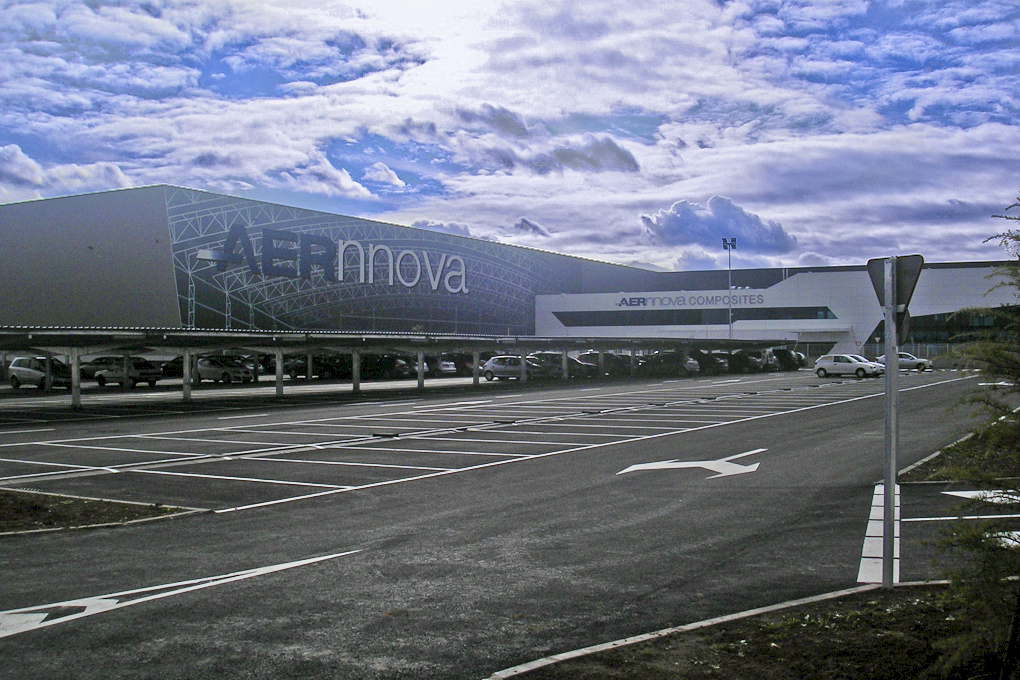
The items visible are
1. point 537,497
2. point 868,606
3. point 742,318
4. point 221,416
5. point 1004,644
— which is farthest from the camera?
point 742,318

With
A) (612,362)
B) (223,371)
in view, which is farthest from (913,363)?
(223,371)

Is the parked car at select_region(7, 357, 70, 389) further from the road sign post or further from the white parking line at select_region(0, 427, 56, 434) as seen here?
the road sign post

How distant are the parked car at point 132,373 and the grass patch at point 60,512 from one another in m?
33.7

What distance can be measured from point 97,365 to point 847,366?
141 ft

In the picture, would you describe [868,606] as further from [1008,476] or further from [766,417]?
[766,417]

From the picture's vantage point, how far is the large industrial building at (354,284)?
50688 millimetres

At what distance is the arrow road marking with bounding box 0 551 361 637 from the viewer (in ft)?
20.1

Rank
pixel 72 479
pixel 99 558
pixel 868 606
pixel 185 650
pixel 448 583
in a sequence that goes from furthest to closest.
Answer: pixel 72 479, pixel 99 558, pixel 448 583, pixel 868 606, pixel 185 650

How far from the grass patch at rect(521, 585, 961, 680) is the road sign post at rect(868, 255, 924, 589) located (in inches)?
24.8

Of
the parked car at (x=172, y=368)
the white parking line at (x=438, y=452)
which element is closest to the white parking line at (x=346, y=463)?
the white parking line at (x=438, y=452)

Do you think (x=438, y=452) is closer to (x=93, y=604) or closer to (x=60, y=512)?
(x=60, y=512)

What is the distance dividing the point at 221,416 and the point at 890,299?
74.1 ft

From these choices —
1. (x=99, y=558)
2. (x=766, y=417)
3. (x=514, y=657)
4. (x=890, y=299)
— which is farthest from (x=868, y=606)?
(x=766, y=417)

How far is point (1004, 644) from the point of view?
4.30m
